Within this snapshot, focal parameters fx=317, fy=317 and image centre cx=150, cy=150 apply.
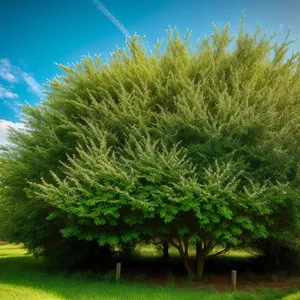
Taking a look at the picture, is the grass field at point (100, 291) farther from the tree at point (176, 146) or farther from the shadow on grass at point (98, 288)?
the tree at point (176, 146)

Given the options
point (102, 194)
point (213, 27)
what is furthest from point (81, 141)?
point (213, 27)

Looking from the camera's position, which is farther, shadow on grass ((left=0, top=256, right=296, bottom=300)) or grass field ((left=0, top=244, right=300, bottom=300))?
shadow on grass ((left=0, top=256, right=296, bottom=300))

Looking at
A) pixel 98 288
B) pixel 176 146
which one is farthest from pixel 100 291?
pixel 176 146

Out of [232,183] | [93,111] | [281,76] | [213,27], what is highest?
[213,27]

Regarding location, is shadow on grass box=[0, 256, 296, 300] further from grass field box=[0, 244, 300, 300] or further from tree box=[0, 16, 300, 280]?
tree box=[0, 16, 300, 280]

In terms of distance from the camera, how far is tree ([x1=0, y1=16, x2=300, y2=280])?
11.0 m

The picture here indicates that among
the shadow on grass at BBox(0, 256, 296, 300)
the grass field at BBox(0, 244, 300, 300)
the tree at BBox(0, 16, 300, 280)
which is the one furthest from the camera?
the tree at BBox(0, 16, 300, 280)

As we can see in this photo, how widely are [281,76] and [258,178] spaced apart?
5.59 m

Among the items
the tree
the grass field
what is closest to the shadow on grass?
the grass field

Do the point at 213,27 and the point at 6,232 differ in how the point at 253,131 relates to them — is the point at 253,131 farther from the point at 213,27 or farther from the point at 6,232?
the point at 6,232

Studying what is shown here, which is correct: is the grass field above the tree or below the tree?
below

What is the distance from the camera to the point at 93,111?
1445 cm

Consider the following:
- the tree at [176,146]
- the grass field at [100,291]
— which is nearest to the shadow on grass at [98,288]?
the grass field at [100,291]

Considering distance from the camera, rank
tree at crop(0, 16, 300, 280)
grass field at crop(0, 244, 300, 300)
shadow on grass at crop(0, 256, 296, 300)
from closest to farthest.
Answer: grass field at crop(0, 244, 300, 300) < shadow on grass at crop(0, 256, 296, 300) < tree at crop(0, 16, 300, 280)
